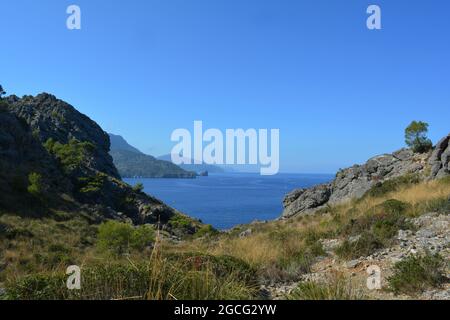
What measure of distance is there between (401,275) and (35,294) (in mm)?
5685

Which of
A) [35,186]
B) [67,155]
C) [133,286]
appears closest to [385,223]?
[133,286]

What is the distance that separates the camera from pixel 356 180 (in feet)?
117

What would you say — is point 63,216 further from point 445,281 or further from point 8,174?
point 445,281

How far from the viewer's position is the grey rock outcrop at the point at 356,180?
3177cm

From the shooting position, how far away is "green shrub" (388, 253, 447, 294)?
22.2 ft

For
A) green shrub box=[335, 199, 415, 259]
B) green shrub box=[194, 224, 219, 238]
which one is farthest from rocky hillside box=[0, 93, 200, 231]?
green shrub box=[335, 199, 415, 259]

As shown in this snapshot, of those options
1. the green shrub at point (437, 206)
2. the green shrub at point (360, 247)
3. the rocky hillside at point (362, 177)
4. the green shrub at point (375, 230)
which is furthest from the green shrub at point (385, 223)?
the rocky hillside at point (362, 177)

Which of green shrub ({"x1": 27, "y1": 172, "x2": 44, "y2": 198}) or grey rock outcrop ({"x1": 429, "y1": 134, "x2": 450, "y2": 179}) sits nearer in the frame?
grey rock outcrop ({"x1": 429, "y1": 134, "x2": 450, "y2": 179})

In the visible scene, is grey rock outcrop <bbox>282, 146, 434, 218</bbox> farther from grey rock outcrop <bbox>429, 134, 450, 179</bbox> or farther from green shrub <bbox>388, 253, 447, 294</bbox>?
green shrub <bbox>388, 253, 447, 294</bbox>

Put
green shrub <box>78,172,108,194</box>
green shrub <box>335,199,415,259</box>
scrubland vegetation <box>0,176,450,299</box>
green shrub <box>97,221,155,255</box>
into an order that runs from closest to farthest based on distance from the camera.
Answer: scrubland vegetation <box>0,176,450,299</box>, green shrub <box>335,199,415,259</box>, green shrub <box>97,221,155,255</box>, green shrub <box>78,172,108,194</box>

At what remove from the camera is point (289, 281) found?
8.43m

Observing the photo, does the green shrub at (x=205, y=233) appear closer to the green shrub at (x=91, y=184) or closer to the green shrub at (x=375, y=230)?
the green shrub at (x=375, y=230)

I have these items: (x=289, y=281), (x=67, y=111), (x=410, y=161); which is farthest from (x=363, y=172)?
(x=67, y=111)
